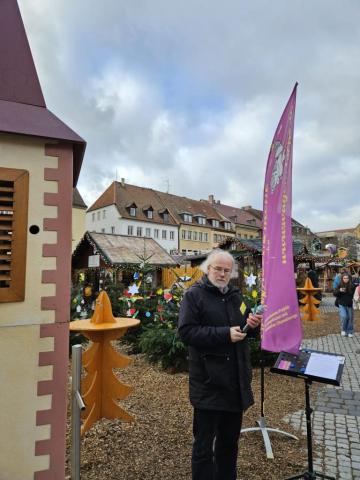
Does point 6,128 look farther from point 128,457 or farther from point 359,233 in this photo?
point 359,233

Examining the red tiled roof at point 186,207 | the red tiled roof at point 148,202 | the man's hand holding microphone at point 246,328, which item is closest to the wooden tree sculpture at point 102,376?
the man's hand holding microphone at point 246,328

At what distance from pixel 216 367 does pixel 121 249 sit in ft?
59.0

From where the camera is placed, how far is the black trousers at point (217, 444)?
2635 millimetres

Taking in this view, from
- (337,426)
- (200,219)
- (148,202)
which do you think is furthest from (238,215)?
(337,426)

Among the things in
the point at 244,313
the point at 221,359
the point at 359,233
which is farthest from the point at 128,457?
the point at 359,233

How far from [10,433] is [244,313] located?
1.94 metres

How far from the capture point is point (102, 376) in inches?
163

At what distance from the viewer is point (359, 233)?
75.0 meters

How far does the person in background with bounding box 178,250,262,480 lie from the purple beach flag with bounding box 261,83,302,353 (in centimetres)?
16

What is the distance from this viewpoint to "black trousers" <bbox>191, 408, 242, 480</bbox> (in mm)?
2635

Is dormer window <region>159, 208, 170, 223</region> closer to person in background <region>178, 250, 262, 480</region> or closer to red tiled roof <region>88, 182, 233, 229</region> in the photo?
red tiled roof <region>88, 182, 233, 229</region>

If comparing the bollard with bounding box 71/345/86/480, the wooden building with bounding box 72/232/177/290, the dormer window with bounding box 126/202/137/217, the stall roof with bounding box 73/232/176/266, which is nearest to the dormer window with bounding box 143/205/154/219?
the dormer window with bounding box 126/202/137/217

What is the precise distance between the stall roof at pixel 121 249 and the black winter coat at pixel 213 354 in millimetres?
15054

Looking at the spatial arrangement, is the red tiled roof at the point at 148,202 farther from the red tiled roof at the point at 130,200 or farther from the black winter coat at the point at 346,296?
the black winter coat at the point at 346,296
